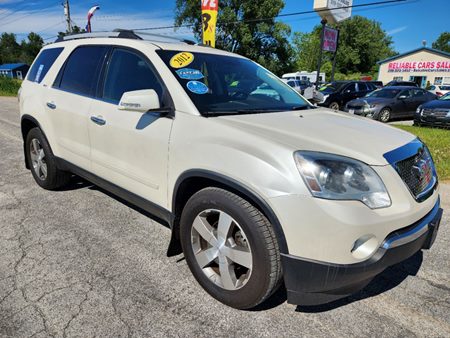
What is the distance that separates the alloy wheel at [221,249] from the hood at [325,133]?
0.62m

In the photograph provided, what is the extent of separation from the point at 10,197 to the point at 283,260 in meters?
3.85

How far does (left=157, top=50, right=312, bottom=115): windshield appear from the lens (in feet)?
9.19

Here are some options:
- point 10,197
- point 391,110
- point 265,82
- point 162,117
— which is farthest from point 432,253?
point 391,110

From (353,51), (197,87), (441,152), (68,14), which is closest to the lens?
(197,87)

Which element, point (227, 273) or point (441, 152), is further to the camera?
point (441, 152)

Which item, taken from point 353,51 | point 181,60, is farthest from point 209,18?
point 353,51

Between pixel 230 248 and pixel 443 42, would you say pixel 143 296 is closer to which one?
pixel 230 248

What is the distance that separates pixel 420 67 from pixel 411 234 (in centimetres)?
4876

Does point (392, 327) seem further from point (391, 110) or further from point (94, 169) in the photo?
point (391, 110)

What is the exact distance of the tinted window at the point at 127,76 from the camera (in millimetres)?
3006

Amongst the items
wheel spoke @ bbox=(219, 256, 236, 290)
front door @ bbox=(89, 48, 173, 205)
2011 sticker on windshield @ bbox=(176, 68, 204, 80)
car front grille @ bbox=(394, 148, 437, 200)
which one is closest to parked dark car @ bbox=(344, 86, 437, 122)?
car front grille @ bbox=(394, 148, 437, 200)

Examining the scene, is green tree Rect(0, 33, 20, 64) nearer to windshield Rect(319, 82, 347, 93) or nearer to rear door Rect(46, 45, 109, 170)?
windshield Rect(319, 82, 347, 93)

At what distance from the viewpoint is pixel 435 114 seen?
1134 centimetres

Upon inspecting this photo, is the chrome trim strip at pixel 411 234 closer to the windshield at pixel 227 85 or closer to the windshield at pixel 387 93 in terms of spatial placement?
the windshield at pixel 227 85
